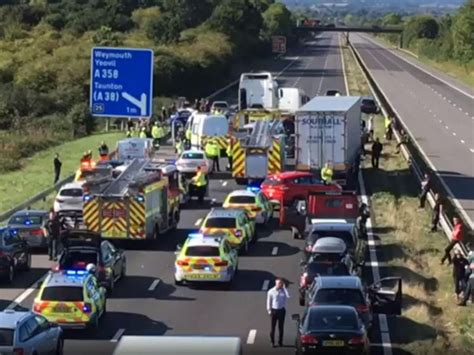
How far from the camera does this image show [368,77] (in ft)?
380

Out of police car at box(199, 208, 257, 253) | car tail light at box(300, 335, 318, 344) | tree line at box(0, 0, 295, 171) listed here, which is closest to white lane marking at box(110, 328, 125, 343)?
car tail light at box(300, 335, 318, 344)

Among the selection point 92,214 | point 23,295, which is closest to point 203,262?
point 23,295

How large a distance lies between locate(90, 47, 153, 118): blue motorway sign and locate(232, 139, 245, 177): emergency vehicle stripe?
712 inches

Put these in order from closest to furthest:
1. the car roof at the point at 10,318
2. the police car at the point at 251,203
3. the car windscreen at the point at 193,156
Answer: the car roof at the point at 10,318, the police car at the point at 251,203, the car windscreen at the point at 193,156

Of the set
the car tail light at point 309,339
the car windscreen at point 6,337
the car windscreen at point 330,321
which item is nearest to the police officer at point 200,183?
the car windscreen at point 330,321

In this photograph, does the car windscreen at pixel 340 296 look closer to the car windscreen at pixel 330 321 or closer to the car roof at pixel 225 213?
the car windscreen at pixel 330 321

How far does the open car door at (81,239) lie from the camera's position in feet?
96.7

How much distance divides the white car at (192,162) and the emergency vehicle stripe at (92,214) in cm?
1176

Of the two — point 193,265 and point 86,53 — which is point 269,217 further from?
point 86,53

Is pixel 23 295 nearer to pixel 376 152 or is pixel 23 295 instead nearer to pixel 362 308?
pixel 362 308

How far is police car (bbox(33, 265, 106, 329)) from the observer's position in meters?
24.4

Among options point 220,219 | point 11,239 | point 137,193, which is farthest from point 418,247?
point 11,239

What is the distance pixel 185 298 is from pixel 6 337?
8.96m

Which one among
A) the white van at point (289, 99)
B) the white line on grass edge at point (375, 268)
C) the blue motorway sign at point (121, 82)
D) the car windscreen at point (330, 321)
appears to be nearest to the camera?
the car windscreen at point (330, 321)
